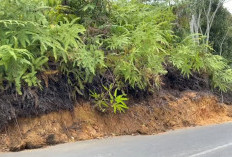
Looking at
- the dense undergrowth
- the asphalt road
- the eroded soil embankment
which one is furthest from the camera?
the dense undergrowth

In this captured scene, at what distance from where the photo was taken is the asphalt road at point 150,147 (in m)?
7.84

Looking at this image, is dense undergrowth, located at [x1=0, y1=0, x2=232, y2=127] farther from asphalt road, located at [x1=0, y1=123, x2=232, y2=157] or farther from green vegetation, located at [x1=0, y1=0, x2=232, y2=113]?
asphalt road, located at [x1=0, y1=123, x2=232, y2=157]

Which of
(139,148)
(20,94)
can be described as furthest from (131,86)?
(20,94)

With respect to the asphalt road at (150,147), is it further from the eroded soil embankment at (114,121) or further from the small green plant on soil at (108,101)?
the small green plant on soil at (108,101)

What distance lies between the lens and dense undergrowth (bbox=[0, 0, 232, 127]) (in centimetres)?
853

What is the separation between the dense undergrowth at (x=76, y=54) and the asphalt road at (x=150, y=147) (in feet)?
3.55

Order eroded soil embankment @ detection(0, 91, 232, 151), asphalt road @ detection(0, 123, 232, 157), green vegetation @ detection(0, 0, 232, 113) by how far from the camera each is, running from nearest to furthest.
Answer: asphalt road @ detection(0, 123, 232, 157)
eroded soil embankment @ detection(0, 91, 232, 151)
green vegetation @ detection(0, 0, 232, 113)

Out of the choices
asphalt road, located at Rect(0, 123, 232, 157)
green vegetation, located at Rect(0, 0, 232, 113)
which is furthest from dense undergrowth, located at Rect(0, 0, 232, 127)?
asphalt road, located at Rect(0, 123, 232, 157)

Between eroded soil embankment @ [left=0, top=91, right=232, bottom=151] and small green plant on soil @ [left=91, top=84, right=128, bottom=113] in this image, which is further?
small green plant on soil @ [left=91, top=84, right=128, bottom=113]

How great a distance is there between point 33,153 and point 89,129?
2.21m

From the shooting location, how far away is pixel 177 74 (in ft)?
47.6

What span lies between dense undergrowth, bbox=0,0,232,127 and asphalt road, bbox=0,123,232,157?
108 cm

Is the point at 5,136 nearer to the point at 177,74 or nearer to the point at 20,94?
the point at 20,94

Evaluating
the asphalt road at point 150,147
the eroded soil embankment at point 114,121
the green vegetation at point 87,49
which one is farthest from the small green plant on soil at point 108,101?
the asphalt road at point 150,147
